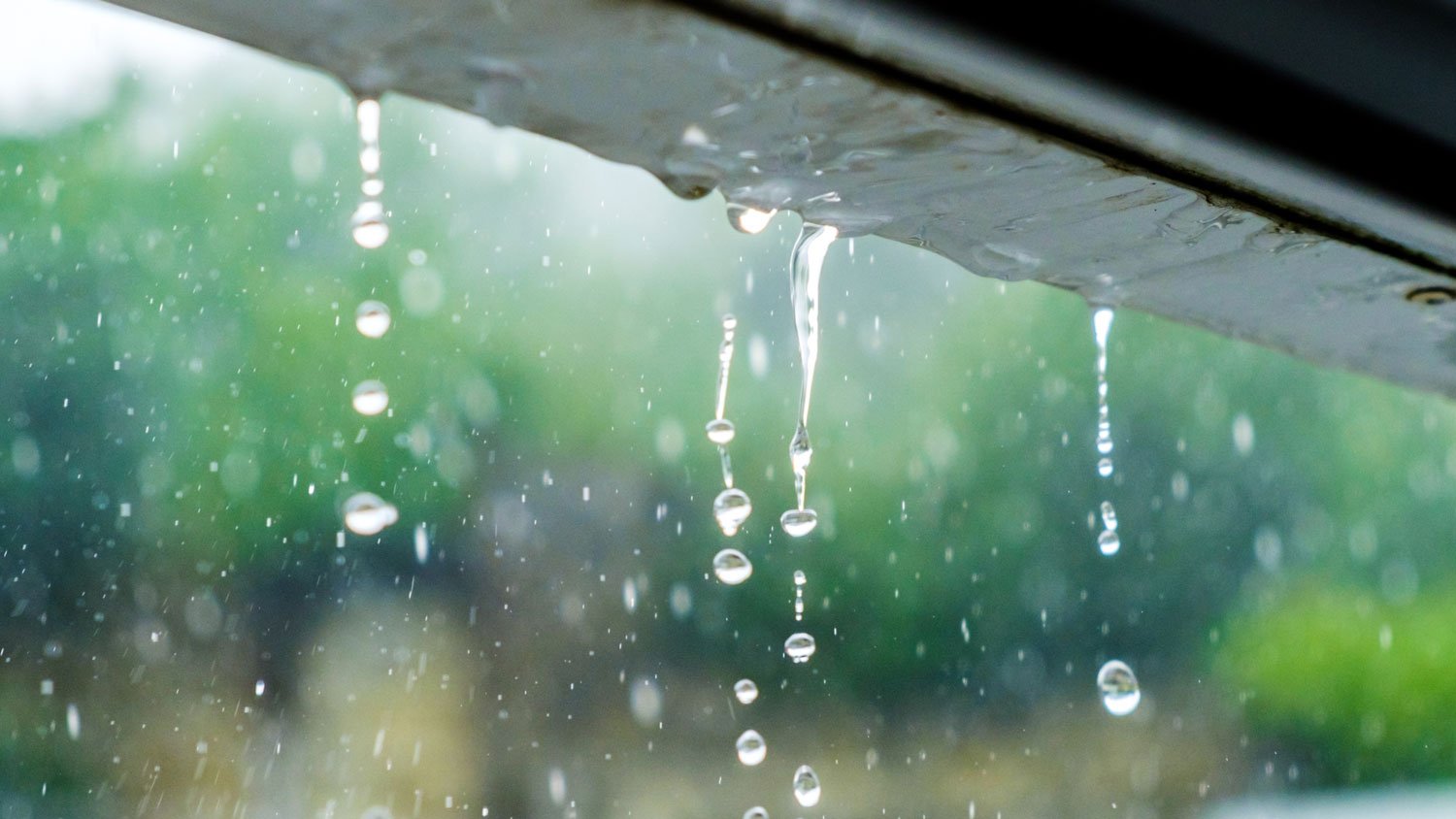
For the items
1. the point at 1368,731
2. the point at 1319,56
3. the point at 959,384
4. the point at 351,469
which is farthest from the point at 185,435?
the point at 1319,56

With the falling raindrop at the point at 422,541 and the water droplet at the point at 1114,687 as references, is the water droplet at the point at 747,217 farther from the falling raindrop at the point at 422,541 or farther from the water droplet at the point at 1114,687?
the falling raindrop at the point at 422,541

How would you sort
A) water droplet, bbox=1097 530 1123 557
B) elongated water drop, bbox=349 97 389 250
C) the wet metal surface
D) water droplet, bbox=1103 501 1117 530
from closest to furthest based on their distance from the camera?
the wet metal surface → elongated water drop, bbox=349 97 389 250 → water droplet, bbox=1097 530 1123 557 → water droplet, bbox=1103 501 1117 530

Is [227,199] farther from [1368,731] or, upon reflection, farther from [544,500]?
[1368,731]

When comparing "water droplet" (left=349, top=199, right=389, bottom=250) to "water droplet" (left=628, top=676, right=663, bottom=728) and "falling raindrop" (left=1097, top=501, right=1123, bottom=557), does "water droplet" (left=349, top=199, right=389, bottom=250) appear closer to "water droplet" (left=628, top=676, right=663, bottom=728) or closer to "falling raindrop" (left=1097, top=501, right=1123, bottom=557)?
"water droplet" (left=628, top=676, right=663, bottom=728)

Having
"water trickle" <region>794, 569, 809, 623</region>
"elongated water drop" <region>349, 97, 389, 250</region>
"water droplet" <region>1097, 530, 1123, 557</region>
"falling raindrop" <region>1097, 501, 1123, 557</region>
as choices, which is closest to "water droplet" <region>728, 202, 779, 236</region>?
"elongated water drop" <region>349, 97, 389, 250</region>

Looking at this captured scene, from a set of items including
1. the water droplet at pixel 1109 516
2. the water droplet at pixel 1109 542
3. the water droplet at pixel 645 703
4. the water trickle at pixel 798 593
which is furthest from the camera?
the water droplet at pixel 1109 516

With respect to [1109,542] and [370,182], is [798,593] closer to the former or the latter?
[1109,542]

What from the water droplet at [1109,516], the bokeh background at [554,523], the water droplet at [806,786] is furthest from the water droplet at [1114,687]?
the water droplet at [806,786]
